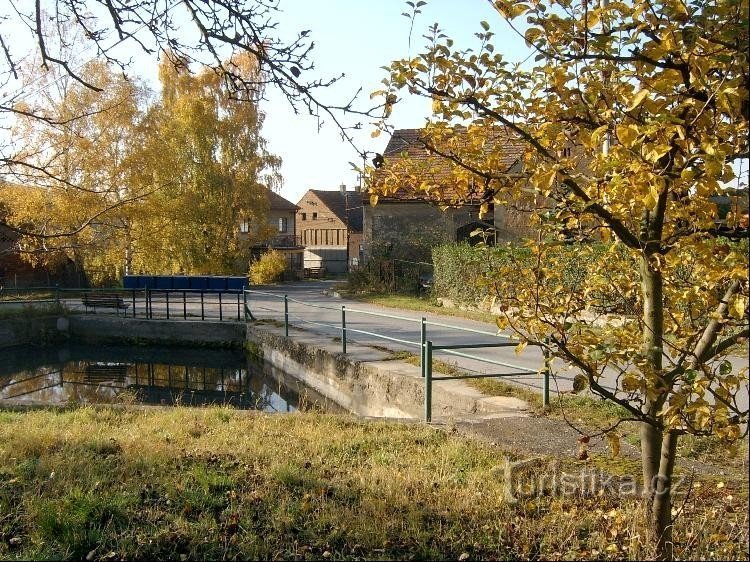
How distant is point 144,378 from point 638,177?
16.1 m

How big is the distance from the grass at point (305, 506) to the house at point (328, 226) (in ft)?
172

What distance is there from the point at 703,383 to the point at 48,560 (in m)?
3.58

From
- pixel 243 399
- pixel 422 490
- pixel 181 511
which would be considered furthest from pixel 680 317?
pixel 243 399

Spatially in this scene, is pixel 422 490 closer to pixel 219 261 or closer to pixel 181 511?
pixel 181 511

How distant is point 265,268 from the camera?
35562 mm

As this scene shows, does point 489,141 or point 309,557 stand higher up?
point 489,141

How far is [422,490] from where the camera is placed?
15.2 ft

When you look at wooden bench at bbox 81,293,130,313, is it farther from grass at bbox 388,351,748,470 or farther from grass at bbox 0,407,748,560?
grass at bbox 0,407,748,560

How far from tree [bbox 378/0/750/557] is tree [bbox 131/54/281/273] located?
2568 centimetres

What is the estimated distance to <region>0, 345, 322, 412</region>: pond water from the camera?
46.0ft

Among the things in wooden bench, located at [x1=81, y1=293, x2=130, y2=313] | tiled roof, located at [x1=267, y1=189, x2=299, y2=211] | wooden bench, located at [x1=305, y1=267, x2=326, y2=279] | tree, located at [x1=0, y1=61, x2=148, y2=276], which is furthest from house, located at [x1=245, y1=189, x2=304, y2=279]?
wooden bench, located at [x1=81, y1=293, x2=130, y2=313]

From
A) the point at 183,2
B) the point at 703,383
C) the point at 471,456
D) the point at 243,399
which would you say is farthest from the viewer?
the point at 243,399

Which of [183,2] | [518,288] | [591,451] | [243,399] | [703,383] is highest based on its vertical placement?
[183,2]

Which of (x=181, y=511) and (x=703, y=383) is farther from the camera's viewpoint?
(x=181, y=511)
